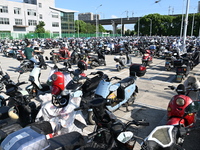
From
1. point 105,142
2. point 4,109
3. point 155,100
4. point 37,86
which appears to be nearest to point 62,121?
point 105,142

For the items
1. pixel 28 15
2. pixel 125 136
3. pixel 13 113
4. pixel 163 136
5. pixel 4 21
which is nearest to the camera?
pixel 125 136

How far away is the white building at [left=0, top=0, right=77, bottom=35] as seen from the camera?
161ft

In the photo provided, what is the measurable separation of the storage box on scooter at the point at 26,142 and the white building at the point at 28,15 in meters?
54.5

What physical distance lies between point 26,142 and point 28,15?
60.4m

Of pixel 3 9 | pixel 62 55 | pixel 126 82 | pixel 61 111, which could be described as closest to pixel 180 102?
pixel 126 82

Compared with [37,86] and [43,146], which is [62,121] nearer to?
[43,146]

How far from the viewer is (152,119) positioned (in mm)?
4281

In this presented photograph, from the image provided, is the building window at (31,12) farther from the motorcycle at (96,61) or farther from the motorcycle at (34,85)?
the motorcycle at (34,85)

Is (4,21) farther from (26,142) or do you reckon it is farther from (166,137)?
(166,137)

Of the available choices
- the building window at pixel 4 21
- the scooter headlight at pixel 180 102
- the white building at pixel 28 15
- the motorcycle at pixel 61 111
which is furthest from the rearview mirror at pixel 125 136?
the building window at pixel 4 21

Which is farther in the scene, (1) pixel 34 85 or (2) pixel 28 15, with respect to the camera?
(2) pixel 28 15

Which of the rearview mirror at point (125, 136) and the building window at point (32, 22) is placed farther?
the building window at point (32, 22)

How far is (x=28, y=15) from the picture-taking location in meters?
54.8

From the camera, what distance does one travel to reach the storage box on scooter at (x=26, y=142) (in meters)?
1.94
